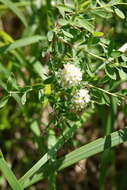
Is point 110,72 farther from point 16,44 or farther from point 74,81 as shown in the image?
point 16,44

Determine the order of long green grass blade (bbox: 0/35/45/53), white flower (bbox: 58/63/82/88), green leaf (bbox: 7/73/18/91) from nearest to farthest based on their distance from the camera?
white flower (bbox: 58/63/82/88), green leaf (bbox: 7/73/18/91), long green grass blade (bbox: 0/35/45/53)

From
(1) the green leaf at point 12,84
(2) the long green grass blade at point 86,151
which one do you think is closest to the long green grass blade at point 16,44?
(1) the green leaf at point 12,84

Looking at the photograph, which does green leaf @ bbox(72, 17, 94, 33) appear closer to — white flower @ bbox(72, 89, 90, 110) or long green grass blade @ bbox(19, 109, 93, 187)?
white flower @ bbox(72, 89, 90, 110)

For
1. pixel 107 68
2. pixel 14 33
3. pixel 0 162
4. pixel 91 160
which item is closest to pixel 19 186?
pixel 0 162

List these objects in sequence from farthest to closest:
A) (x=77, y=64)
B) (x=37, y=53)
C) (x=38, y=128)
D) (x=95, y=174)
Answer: (x=95, y=174), (x=37, y=53), (x=38, y=128), (x=77, y=64)

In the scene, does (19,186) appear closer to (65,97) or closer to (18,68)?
(65,97)

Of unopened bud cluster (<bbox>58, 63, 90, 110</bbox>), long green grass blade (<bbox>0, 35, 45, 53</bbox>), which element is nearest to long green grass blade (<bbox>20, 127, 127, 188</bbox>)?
unopened bud cluster (<bbox>58, 63, 90, 110</bbox>)
